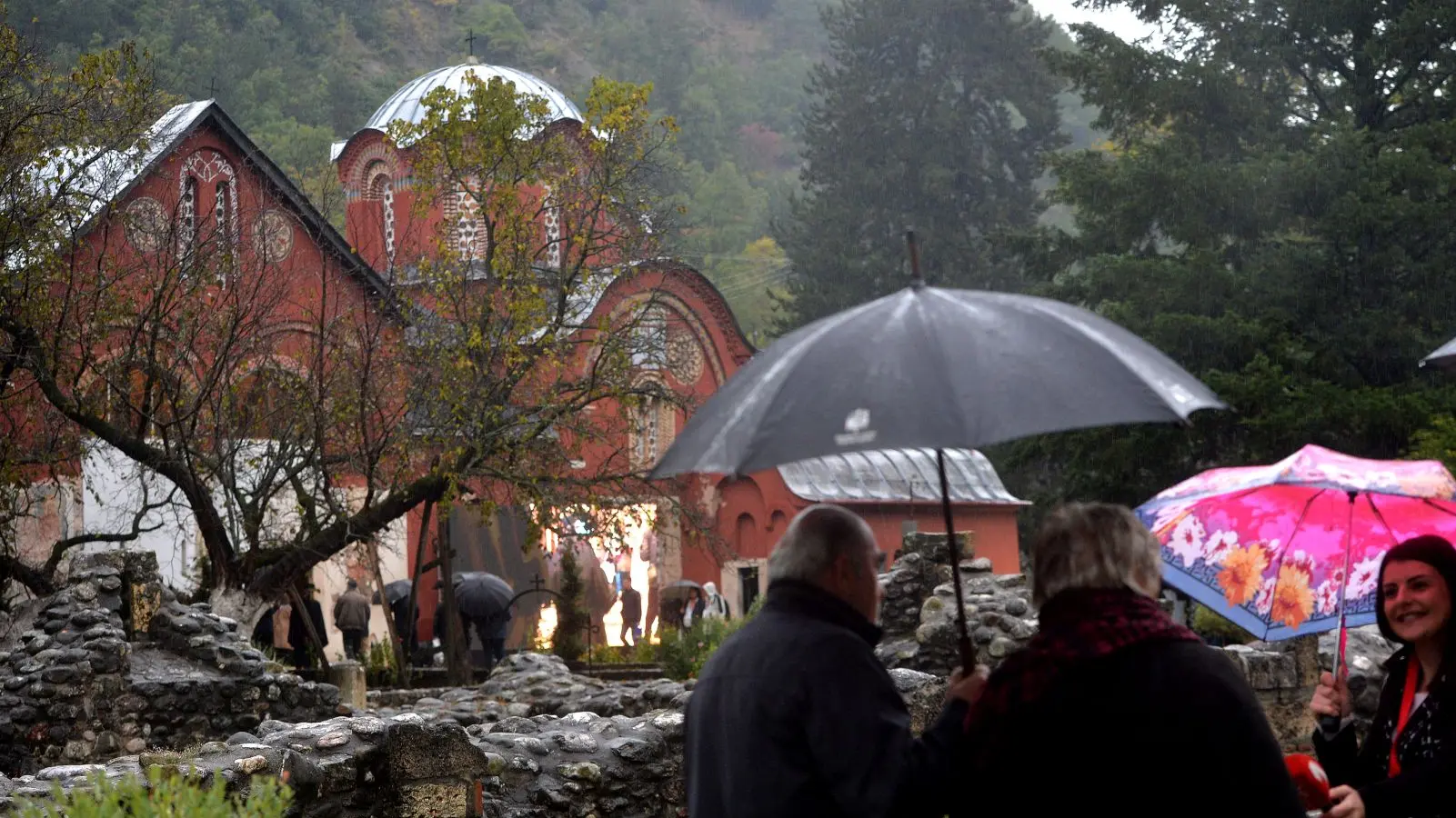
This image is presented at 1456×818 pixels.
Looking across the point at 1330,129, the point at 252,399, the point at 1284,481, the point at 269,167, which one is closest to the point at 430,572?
the point at 269,167

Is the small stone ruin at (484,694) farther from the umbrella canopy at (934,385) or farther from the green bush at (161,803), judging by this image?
the umbrella canopy at (934,385)

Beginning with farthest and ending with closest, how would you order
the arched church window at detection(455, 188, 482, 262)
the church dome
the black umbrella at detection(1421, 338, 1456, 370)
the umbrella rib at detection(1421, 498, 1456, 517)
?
the church dome → the arched church window at detection(455, 188, 482, 262) → the black umbrella at detection(1421, 338, 1456, 370) → the umbrella rib at detection(1421, 498, 1456, 517)

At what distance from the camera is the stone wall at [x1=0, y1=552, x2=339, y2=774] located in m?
12.9

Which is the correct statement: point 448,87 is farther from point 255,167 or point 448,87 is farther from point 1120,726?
point 1120,726

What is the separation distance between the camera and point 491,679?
1691 centimetres

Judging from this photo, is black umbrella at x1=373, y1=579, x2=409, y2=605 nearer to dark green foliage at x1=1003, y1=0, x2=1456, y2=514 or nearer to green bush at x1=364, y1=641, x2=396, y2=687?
green bush at x1=364, y1=641, x2=396, y2=687

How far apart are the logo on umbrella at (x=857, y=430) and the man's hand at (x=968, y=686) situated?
561mm

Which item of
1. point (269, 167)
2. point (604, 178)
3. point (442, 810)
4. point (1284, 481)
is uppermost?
point (269, 167)

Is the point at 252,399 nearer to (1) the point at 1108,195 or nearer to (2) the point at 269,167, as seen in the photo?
(2) the point at 269,167

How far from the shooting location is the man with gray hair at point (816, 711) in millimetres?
3184

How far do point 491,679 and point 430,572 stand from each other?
1235 cm

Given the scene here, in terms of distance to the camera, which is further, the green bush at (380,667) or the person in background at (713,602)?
the person in background at (713,602)

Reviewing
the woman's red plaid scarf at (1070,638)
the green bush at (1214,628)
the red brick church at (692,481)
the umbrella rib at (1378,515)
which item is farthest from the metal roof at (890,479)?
the woman's red plaid scarf at (1070,638)

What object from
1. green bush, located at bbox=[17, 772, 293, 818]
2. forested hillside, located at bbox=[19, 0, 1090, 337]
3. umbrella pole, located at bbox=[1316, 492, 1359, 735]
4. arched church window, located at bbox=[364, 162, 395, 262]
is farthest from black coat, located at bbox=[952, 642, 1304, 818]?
forested hillside, located at bbox=[19, 0, 1090, 337]
